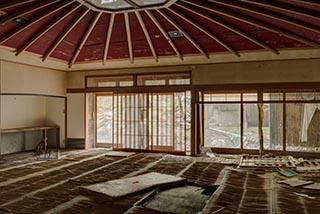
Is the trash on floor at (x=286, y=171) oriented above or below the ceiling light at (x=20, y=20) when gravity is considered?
below

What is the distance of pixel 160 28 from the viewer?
6180mm

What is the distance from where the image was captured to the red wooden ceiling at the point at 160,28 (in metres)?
4.95

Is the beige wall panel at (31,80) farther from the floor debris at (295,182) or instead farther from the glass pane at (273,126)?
the floor debris at (295,182)

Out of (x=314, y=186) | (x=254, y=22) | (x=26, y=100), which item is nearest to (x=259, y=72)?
(x=254, y=22)

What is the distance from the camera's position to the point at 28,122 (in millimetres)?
9750

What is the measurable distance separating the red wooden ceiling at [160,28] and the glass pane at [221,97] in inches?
74.5

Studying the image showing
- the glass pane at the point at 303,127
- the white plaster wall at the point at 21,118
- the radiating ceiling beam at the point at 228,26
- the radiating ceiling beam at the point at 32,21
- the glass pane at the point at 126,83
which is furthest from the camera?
the glass pane at the point at 126,83

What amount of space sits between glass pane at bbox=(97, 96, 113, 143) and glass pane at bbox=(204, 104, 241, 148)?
11.5 ft

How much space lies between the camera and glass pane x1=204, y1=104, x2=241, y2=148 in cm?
907

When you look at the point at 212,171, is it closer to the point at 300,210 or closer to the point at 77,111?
the point at 300,210

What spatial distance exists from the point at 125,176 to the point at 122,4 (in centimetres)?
327

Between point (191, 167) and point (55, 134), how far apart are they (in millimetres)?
5612

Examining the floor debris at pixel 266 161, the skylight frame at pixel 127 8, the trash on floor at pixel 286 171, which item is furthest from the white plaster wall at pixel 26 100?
the trash on floor at pixel 286 171

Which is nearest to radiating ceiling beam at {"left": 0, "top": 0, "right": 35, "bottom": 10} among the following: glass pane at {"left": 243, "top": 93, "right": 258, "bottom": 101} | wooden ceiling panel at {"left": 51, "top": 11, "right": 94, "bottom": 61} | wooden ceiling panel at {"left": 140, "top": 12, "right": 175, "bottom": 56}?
wooden ceiling panel at {"left": 51, "top": 11, "right": 94, "bottom": 61}
